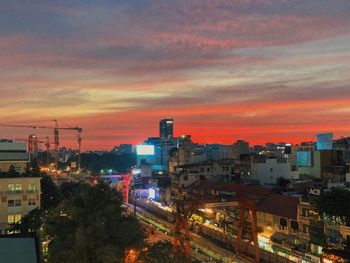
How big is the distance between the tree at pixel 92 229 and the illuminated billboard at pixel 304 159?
4519 centimetres

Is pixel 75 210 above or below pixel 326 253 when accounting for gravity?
above

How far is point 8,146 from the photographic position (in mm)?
59938

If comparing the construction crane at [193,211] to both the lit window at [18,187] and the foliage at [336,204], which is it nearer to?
the foliage at [336,204]

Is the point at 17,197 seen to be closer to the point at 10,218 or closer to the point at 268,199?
the point at 10,218

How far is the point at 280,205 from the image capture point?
1735 inches

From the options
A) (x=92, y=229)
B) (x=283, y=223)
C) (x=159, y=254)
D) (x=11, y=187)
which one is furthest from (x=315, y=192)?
(x=11, y=187)

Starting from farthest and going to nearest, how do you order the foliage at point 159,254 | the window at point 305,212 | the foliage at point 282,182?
the foliage at point 282,182
the window at point 305,212
the foliage at point 159,254

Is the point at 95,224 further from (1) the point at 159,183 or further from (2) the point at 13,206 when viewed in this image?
(1) the point at 159,183

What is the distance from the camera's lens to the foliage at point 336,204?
34.1 m

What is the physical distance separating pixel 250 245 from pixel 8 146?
36915 mm

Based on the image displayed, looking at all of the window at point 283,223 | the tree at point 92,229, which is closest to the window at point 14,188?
the tree at point 92,229

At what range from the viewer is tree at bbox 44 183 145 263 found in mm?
20453

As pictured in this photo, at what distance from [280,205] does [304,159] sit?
22.8 m

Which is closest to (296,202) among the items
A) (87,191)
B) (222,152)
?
(87,191)
